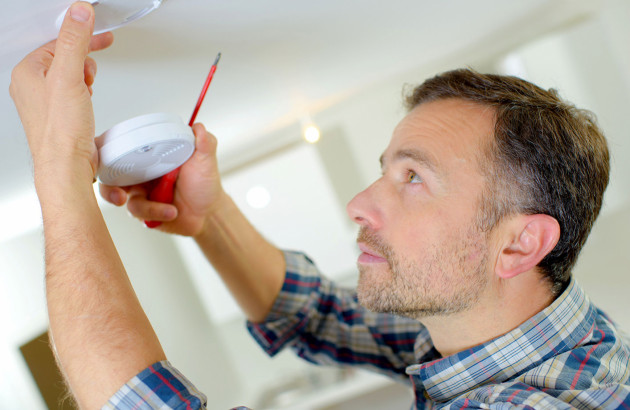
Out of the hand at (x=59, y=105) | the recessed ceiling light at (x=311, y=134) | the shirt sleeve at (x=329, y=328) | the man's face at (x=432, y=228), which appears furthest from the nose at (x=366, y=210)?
the recessed ceiling light at (x=311, y=134)

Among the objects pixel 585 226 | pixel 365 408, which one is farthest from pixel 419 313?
pixel 365 408

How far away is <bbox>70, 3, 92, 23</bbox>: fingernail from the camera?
0.53 meters

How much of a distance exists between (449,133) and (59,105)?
1.92 feet

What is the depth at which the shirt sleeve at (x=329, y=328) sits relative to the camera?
1.13 metres

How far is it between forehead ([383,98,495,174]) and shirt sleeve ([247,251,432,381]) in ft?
1.22

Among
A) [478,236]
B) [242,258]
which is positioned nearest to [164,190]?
[242,258]

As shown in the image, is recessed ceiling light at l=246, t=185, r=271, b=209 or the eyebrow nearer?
the eyebrow

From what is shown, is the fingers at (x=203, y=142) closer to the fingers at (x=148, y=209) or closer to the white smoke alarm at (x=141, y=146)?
the white smoke alarm at (x=141, y=146)

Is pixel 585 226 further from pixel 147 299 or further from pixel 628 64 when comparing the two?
pixel 147 299

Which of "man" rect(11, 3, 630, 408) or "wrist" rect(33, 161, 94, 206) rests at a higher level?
"wrist" rect(33, 161, 94, 206)

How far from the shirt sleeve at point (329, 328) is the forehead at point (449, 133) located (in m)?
0.37

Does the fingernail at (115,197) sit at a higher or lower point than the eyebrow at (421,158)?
higher

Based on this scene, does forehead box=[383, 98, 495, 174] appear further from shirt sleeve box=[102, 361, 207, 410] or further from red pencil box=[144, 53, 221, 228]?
shirt sleeve box=[102, 361, 207, 410]

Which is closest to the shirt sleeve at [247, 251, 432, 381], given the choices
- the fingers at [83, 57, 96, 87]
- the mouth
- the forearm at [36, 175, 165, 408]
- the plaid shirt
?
the plaid shirt
